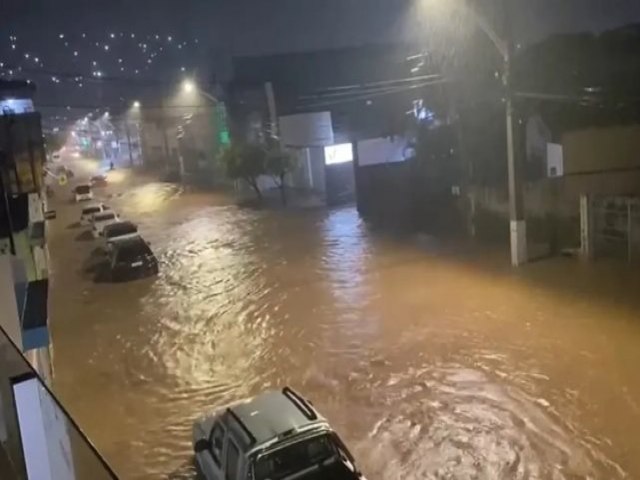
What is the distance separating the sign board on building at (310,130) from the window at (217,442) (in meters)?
31.9

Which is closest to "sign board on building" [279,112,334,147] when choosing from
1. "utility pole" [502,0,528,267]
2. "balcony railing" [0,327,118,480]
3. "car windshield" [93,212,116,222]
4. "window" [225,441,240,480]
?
"car windshield" [93,212,116,222]

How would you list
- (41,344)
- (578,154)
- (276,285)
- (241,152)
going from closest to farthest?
(41,344) < (276,285) < (578,154) < (241,152)

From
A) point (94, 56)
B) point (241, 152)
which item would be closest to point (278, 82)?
point (241, 152)

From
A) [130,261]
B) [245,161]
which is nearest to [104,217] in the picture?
[245,161]

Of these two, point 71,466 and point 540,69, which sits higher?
point 540,69

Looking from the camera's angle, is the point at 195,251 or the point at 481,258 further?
the point at 195,251

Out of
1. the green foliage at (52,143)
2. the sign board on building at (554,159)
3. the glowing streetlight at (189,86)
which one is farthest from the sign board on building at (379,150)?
the green foliage at (52,143)

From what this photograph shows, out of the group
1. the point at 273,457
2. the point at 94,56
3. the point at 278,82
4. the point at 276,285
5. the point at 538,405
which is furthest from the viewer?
the point at 94,56

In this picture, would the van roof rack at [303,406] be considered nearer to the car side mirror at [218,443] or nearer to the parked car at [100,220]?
the car side mirror at [218,443]

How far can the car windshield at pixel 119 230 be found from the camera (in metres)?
26.2

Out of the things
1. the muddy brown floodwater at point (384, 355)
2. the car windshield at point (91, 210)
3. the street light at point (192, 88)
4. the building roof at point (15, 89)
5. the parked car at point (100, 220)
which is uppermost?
the street light at point (192, 88)

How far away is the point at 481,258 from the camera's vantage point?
21.2 metres

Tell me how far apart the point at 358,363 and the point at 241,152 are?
25892mm

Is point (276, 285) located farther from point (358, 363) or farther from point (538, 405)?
point (538, 405)
